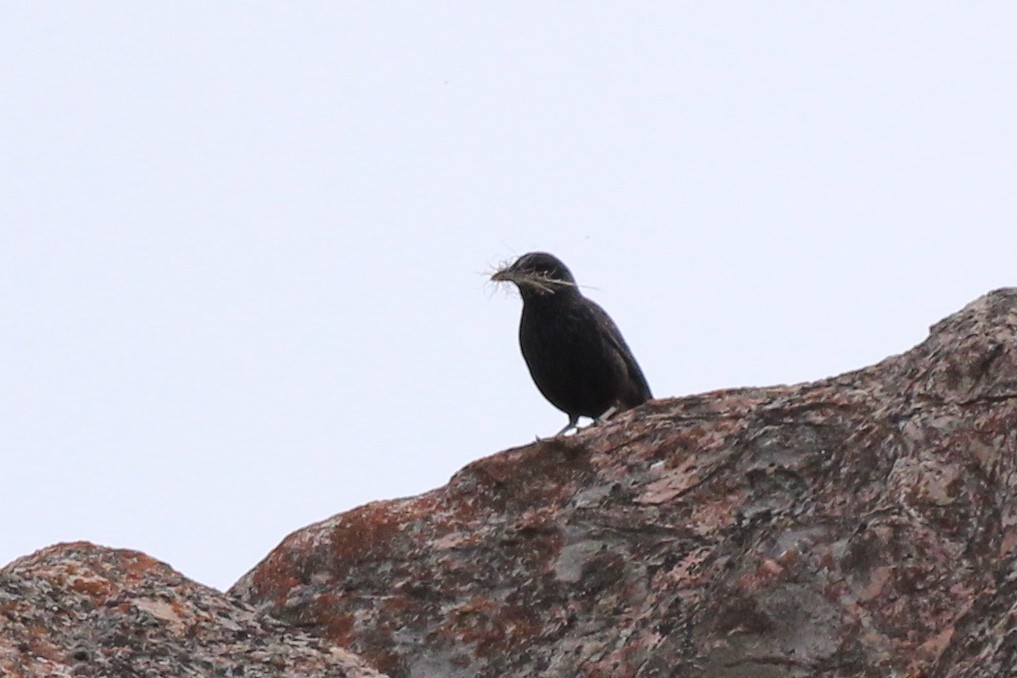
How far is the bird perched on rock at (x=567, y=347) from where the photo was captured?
12.6 meters

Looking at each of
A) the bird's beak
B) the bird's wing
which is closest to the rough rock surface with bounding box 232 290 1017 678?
the bird's beak

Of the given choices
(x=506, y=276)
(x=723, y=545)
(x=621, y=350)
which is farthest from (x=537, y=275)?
(x=723, y=545)

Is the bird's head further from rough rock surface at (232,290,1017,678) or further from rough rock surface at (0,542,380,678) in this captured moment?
rough rock surface at (0,542,380,678)

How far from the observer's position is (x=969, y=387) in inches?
244

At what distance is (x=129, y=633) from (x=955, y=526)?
278 cm

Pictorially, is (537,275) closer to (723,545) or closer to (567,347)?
(567,347)

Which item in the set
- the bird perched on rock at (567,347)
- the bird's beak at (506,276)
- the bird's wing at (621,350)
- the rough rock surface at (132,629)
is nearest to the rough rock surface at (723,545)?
the rough rock surface at (132,629)

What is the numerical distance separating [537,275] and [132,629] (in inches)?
271

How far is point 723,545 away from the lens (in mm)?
6289

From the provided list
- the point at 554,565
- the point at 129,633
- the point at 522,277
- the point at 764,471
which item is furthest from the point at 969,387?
the point at 522,277

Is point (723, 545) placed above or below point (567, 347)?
below

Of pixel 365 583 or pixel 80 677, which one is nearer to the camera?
pixel 80 677

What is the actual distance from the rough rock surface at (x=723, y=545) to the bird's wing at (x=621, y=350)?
5.21 m

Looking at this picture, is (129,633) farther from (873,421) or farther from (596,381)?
(596,381)
